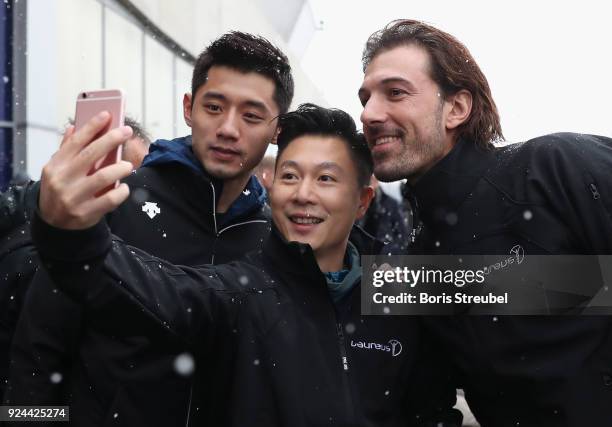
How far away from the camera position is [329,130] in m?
2.51

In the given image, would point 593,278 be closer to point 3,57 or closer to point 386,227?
point 386,227

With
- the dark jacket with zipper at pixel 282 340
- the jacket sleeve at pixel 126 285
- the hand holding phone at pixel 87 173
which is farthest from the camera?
the dark jacket with zipper at pixel 282 340

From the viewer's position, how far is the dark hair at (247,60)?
9.20 feet

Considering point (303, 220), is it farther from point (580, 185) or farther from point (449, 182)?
point (580, 185)

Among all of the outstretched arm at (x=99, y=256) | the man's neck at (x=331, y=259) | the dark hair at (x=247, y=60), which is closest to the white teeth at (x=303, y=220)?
the man's neck at (x=331, y=259)

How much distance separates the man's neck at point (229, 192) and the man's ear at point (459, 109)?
90cm

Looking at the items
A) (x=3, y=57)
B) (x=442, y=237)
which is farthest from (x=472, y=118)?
(x=3, y=57)

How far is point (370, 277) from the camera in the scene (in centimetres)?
232

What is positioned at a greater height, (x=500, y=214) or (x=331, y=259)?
(x=500, y=214)

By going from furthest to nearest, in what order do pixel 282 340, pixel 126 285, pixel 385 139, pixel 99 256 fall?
pixel 385 139 → pixel 282 340 → pixel 126 285 → pixel 99 256

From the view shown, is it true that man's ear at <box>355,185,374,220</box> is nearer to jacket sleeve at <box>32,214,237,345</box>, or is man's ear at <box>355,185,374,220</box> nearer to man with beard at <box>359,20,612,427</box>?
man with beard at <box>359,20,612,427</box>

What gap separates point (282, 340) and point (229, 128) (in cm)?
99

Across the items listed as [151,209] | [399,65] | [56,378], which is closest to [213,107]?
[151,209]
